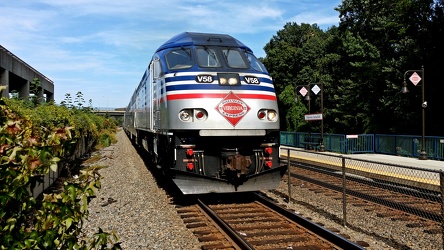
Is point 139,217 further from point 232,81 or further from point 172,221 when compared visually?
point 232,81

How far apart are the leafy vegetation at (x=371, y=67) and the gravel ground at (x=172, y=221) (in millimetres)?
15695

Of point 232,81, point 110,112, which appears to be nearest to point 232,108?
point 232,81

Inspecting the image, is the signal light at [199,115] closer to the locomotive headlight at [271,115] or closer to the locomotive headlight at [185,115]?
the locomotive headlight at [185,115]

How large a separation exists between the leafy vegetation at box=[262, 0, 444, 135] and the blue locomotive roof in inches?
654

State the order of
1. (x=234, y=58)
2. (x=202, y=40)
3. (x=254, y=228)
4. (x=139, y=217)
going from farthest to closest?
(x=202, y=40) < (x=234, y=58) < (x=139, y=217) < (x=254, y=228)

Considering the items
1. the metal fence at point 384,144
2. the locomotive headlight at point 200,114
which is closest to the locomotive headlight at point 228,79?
the locomotive headlight at point 200,114

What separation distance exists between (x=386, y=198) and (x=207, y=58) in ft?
17.7

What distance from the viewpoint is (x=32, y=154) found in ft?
7.47

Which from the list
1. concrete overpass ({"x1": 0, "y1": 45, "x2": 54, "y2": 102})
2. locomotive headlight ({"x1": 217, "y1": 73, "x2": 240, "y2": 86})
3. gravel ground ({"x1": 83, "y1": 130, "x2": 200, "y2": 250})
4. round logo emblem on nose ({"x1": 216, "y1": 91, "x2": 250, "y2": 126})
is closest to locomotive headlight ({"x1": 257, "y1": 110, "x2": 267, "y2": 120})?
round logo emblem on nose ({"x1": 216, "y1": 91, "x2": 250, "y2": 126})

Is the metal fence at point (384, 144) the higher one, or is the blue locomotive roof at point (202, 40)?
the blue locomotive roof at point (202, 40)

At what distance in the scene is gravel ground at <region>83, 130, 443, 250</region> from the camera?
21.1 ft

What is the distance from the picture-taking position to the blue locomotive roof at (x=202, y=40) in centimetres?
968

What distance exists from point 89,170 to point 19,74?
3000cm

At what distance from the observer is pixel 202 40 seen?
980cm
